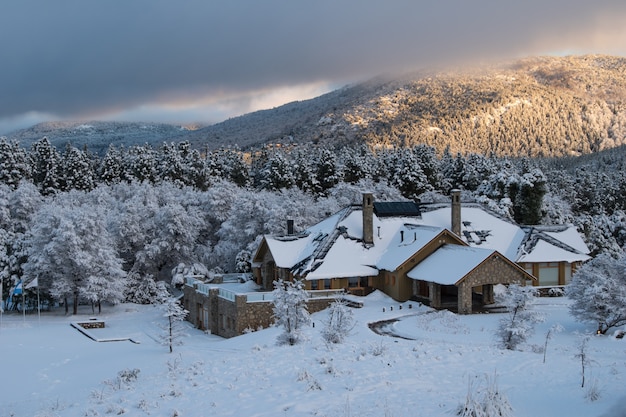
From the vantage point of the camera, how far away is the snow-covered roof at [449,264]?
112 ft

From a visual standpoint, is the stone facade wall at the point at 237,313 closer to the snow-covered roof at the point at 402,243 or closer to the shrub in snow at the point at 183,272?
the snow-covered roof at the point at 402,243

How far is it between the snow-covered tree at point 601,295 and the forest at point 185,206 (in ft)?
78.5

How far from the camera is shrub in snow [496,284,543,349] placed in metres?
21.5

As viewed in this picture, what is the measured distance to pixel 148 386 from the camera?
17.4m

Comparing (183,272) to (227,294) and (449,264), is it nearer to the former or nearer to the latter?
(227,294)

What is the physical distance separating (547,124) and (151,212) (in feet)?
520

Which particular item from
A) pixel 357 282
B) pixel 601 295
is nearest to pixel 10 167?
pixel 357 282

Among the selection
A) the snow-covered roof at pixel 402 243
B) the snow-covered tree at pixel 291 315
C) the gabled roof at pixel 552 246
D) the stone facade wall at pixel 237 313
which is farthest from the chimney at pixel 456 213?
the snow-covered tree at pixel 291 315

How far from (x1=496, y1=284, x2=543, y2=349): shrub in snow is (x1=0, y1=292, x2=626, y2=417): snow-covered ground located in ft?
3.40

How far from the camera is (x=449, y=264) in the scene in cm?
3556

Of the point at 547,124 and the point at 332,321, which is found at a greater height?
the point at 547,124

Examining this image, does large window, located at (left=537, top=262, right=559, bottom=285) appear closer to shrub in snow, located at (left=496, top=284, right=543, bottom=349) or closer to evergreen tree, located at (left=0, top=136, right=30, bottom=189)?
shrub in snow, located at (left=496, top=284, right=543, bottom=349)

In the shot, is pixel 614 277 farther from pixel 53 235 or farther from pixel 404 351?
pixel 53 235

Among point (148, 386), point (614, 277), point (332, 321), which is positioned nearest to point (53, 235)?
point (332, 321)
